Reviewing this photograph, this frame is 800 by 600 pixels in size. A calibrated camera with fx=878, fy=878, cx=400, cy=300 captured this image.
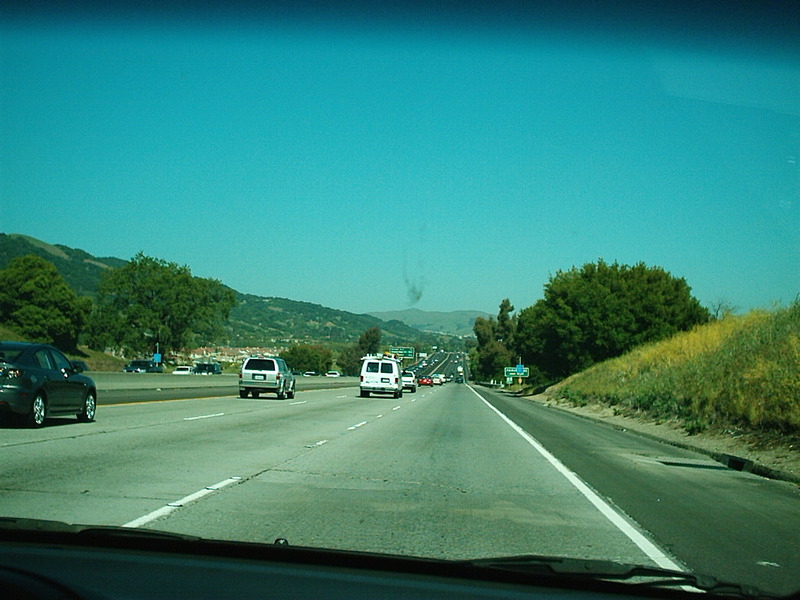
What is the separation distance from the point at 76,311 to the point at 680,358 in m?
78.1

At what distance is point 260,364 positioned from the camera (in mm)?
40406

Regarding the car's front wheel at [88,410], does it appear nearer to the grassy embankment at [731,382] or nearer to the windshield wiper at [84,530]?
the grassy embankment at [731,382]

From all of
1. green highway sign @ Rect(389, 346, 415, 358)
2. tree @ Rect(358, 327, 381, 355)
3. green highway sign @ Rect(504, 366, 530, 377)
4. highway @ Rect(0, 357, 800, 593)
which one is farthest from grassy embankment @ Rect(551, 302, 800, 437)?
tree @ Rect(358, 327, 381, 355)

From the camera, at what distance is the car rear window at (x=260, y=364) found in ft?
132

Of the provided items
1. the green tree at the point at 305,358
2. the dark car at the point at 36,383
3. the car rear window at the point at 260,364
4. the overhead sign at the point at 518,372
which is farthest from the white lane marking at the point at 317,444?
the green tree at the point at 305,358

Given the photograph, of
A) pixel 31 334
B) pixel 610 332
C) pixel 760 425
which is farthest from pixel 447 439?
pixel 31 334

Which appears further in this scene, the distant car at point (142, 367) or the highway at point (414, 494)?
the distant car at point (142, 367)

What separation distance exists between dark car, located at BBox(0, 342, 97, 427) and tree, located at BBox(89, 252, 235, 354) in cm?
10168

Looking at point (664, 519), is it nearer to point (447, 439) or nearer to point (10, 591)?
point (10, 591)

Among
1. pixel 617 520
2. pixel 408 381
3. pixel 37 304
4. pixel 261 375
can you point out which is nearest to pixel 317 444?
pixel 617 520

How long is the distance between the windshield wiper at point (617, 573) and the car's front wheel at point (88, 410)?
1737 centimetres

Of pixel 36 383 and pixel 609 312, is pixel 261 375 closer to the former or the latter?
pixel 36 383

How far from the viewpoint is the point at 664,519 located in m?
10.1

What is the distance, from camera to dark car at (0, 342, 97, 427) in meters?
17.4
